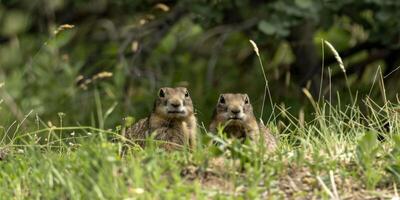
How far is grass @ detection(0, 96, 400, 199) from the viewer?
5059mm

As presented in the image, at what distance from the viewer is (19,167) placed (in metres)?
5.67

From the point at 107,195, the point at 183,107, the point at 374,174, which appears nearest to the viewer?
the point at 107,195

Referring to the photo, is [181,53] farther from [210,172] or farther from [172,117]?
[210,172]

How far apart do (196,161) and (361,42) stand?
585 centimetres

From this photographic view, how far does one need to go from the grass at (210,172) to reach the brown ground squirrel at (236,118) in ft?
2.89

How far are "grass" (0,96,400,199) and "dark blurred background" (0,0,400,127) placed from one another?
3.39 meters

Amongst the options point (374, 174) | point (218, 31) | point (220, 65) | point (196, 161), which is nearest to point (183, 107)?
point (196, 161)

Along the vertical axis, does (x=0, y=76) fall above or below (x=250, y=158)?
below

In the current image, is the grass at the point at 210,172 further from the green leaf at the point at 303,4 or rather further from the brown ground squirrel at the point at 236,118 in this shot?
the green leaf at the point at 303,4

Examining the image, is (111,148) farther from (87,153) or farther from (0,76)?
(0,76)

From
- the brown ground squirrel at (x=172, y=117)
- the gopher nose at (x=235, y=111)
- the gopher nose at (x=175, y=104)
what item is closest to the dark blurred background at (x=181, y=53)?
the brown ground squirrel at (x=172, y=117)

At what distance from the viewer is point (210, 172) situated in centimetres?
541

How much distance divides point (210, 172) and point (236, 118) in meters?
1.21

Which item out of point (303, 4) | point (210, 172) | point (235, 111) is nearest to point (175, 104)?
point (235, 111)
